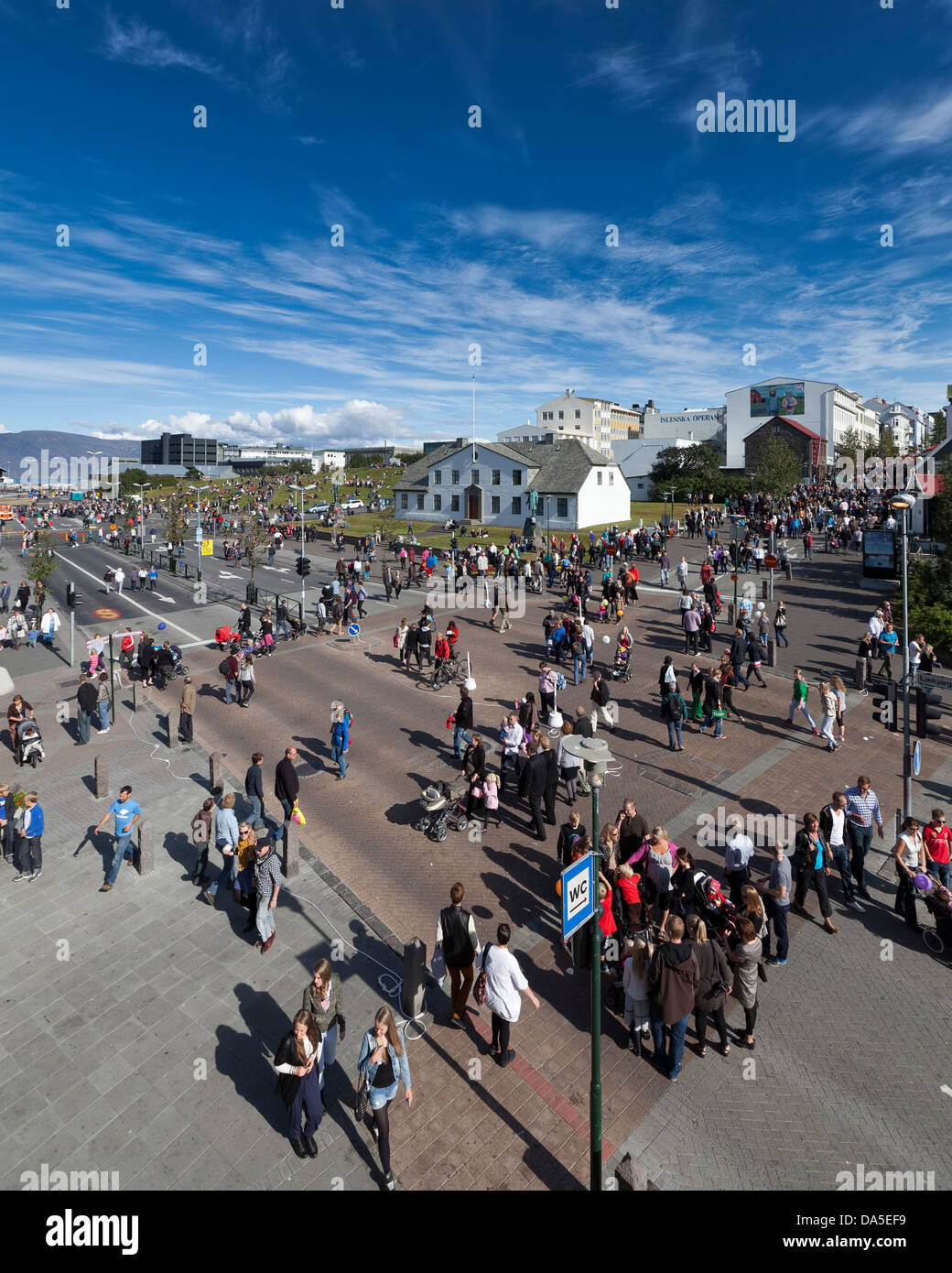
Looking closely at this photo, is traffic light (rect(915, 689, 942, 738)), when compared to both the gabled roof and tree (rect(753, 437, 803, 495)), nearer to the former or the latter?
the gabled roof

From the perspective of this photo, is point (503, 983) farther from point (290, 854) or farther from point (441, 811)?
point (441, 811)

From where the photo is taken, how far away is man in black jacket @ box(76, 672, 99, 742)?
1656 cm

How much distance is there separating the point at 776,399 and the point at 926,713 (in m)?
95.9

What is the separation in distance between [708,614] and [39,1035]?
67.4ft

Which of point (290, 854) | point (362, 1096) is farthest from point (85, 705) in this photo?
point (362, 1096)

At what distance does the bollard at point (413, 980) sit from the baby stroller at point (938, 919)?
7.05 meters

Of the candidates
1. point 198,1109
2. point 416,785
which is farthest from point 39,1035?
point 416,785

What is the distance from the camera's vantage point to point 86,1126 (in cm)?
677

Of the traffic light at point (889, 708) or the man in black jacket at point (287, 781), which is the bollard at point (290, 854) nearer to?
the man in black jacket at point (287, 781)

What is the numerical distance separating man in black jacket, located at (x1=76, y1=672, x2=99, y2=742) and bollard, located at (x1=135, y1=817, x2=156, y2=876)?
22.5ft

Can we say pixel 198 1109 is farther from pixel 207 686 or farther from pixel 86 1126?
pixel 207 686

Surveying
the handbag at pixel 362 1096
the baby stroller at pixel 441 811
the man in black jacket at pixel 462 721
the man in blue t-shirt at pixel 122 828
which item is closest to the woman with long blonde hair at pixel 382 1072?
the handbag at pixel 362 1096

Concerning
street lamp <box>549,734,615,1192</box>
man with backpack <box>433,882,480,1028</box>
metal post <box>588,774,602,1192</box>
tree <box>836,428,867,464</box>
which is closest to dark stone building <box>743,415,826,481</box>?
tree <box>836,428,867,464</box>

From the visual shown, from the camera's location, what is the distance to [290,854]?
36.3ft
